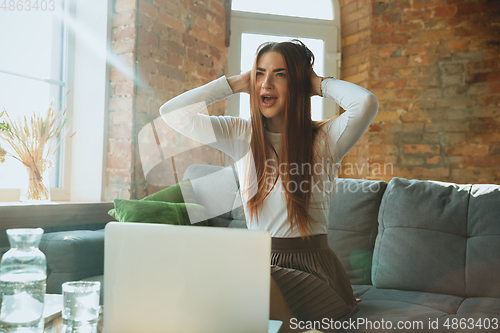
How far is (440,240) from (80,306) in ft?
4.78

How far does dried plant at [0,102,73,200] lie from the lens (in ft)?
6.73

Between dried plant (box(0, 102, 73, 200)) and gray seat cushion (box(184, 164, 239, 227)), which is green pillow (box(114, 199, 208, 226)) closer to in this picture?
gray seat cushion (box(184, 164, 239, 227))

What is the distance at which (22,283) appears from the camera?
2.51 feet

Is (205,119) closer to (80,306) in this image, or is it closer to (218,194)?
(218,194)

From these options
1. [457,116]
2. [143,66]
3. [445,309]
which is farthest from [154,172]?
[457,116]

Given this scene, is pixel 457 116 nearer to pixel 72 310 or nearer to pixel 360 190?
pixel 360 190

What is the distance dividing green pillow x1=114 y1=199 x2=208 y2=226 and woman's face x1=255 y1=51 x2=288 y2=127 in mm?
722

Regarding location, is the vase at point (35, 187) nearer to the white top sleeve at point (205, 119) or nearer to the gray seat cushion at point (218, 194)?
the gray seat cushion at point (218, 194)

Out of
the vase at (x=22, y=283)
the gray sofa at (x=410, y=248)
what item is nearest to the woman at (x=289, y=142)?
the gray sofa at (x=410, y=248)

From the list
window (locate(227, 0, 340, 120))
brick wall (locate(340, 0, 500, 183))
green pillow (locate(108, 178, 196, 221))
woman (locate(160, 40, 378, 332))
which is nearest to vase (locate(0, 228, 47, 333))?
woman (locate(160, 40, 378, 332))

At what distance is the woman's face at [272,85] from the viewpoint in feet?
4.91

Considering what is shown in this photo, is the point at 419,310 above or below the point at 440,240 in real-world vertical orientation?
below

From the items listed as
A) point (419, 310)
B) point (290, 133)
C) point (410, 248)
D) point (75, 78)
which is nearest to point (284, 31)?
point (75, 78)

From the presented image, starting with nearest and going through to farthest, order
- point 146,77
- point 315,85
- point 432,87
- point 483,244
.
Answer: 1. point 315,85
2. point 483,244
3. point 146,77
4. point 432,87
